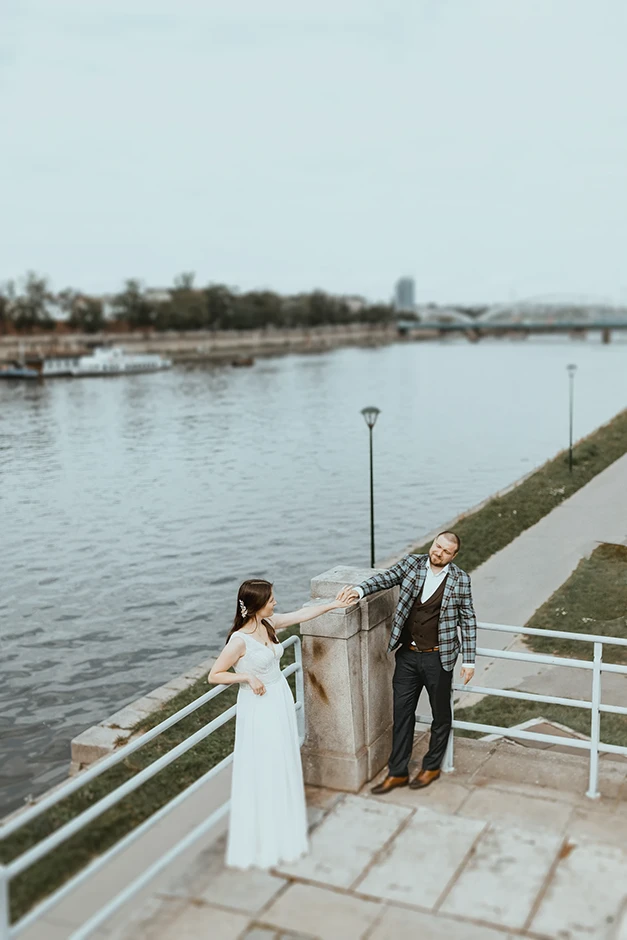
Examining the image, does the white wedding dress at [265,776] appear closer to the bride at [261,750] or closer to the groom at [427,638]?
the bride at [261,750]

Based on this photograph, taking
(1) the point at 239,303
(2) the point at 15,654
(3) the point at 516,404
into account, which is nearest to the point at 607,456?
(2) the point at 15,654

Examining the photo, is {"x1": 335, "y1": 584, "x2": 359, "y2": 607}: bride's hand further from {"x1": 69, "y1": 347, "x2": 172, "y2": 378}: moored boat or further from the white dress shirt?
{"x1": 69, "y1": 347, "x2": 172, "y2": 378}: moored boat

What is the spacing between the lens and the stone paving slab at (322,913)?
524cm

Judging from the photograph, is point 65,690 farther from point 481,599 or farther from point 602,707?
point 602,707

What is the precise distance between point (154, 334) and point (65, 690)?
146 metres

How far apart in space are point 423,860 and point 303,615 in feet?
5.57

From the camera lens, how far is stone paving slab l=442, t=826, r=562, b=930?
5406 millimetres

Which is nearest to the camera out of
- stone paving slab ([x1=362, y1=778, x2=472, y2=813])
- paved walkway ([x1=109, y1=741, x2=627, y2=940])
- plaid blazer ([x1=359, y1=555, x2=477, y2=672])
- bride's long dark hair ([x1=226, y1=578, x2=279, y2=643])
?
paved walkway ([x1=109, y1=741, x2=627, y2=940])

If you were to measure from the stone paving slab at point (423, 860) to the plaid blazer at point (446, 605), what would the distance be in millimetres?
1099

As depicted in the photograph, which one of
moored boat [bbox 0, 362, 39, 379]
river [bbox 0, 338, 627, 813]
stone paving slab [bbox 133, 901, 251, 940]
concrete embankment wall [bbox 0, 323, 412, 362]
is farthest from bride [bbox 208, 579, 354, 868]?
concrete embankment wall [bbox 0, 323, 412, 362]

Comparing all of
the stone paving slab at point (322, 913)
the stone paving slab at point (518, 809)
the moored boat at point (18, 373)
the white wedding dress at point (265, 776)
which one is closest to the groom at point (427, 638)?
the stone paving slab at point (518, 809)

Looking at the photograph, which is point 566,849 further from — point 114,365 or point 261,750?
point 114,365

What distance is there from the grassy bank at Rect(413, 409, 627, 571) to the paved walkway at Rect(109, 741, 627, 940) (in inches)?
484

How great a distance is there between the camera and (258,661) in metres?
6.14
